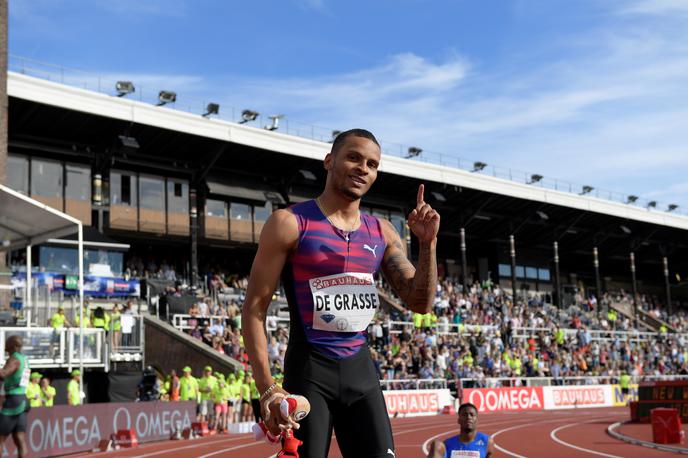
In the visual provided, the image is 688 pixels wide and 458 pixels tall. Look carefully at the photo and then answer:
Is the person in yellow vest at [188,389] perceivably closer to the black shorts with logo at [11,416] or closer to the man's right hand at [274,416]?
the black shorts with logo at [11,416]

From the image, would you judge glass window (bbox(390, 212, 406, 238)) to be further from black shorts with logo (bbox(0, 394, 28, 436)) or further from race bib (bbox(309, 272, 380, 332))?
race bib (bbox(309, 272, 380, 332))

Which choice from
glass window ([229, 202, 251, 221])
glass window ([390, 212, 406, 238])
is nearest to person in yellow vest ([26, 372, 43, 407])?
glass window ([229, 202, 251, 221])

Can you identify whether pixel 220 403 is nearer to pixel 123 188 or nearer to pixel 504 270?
pixel 123 188

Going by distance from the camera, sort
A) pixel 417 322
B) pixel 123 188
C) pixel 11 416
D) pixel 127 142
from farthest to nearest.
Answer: pixel 123 188
pixel 127 142
pixel 417 322
pixel 11 416

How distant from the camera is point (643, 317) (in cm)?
5875

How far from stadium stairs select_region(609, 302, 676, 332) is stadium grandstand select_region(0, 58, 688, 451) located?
19 centimetres

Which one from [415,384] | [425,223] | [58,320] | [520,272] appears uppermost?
[520,272]

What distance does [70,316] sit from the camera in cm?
2297

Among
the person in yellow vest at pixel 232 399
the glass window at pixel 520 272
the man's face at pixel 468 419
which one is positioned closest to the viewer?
the man's face at pixel 468 419

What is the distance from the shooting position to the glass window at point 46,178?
118ft

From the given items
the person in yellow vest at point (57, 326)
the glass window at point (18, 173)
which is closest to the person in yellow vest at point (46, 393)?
the person in yellow vest at point (57, 326)

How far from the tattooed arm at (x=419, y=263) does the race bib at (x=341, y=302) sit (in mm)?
225

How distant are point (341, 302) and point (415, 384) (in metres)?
27.3

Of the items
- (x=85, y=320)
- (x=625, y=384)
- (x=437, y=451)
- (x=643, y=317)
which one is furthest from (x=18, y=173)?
(x=643, y=317)
